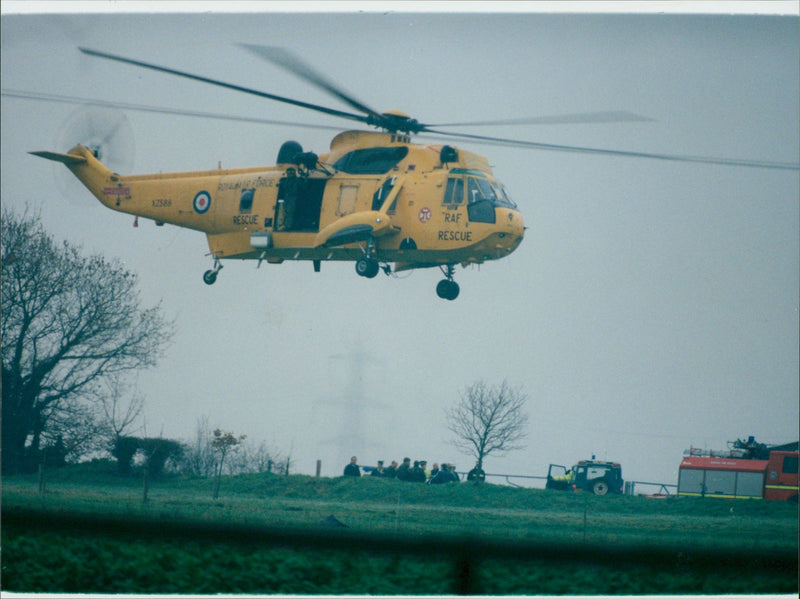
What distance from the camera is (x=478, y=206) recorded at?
2161 cm

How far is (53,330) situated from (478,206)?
10.3 m

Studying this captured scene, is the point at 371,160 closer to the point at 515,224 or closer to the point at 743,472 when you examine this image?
the point at 515,224

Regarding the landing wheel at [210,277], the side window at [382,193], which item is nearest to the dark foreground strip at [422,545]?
the side window at [382,193]

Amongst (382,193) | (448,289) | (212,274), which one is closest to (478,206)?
(382,193)

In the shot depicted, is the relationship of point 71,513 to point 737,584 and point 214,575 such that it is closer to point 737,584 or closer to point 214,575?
point 214,575

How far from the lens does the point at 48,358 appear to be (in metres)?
25.3

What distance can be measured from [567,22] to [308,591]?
10495 mm

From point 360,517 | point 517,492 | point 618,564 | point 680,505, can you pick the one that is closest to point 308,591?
point 360,517

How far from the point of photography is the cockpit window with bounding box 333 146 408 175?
2261cm

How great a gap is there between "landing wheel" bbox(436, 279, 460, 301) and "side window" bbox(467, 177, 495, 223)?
2148mm

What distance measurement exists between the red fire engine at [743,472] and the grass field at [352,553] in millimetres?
7025

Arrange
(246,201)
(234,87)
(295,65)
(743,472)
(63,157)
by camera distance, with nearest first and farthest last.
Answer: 1. (295,65)
2. (234,87)
3. (246,201)
4. (63,157)
5. (743,472)

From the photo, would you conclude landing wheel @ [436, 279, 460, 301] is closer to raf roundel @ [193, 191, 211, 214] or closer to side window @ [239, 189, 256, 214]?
side window @ [239, 189, 256, 214]

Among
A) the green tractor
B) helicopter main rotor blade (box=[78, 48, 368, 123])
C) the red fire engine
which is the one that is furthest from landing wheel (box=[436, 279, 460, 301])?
the red fire engine
